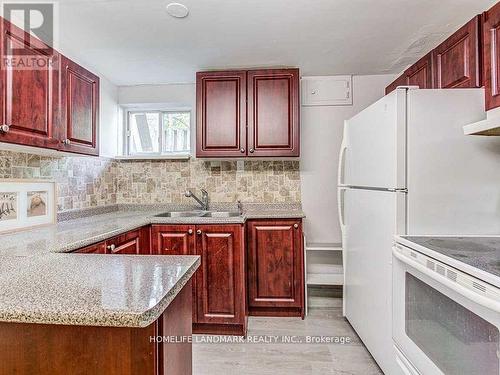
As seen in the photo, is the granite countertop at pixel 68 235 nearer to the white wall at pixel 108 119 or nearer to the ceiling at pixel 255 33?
the white wall at pixel 108 119

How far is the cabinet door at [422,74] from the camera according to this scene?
2068 mm

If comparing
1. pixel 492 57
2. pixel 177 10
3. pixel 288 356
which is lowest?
pixel 288 356

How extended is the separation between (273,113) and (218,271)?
141cm

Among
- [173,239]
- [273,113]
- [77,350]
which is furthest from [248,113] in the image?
[77,350]

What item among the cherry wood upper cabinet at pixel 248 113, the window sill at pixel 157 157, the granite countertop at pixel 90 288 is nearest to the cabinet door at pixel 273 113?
the cherry wood upper cabinet at pixel 248 113

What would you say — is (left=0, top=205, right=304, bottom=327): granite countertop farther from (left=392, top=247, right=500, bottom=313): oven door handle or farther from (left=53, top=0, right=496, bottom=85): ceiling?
(left=53, top=0, right=496, bottom=85): ceiling

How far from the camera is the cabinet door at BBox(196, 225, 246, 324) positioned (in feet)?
7.70

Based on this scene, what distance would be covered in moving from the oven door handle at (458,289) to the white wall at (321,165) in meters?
1.62

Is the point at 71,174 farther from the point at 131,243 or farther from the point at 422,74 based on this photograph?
the point at 422,74

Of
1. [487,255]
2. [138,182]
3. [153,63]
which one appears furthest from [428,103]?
[138,182]

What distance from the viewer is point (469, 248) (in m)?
1.29

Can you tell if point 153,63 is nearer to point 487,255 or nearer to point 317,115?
point 317,115

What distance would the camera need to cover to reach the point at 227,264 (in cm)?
235

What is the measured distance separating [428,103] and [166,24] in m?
1.60
